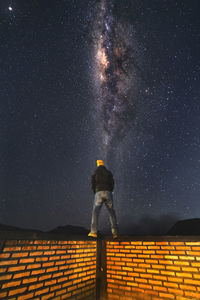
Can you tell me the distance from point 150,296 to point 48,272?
2.19 m

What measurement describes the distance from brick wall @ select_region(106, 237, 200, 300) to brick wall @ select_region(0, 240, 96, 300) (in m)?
0.66

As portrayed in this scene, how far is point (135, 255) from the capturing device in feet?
11.0

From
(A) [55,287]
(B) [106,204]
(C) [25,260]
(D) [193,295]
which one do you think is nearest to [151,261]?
(D) [193,295]

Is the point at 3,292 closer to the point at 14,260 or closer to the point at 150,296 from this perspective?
the point at 14,260

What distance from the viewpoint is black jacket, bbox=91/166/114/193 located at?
3.88 metres

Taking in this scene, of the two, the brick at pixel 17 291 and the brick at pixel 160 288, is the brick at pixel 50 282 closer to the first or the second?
the brick at pixel 17 291

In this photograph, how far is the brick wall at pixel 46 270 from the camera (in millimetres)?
2006

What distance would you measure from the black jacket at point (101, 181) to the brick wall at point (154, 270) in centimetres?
146

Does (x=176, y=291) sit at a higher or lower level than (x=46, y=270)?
lower

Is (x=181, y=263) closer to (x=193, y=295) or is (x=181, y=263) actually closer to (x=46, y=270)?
(x=193, y=295)

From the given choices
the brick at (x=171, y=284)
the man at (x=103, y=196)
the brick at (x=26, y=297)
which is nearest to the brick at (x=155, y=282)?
the brick at (x=171, y=284)

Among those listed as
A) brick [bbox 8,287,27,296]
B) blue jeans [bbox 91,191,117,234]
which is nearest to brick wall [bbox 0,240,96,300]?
brick [bbox 8,287,27,296]

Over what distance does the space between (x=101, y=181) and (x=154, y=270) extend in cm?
225

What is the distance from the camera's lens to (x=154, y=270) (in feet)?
9.93
